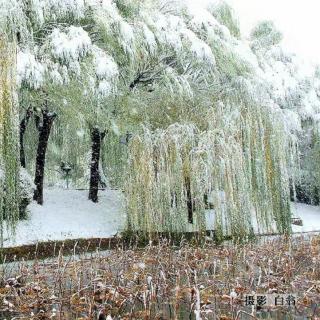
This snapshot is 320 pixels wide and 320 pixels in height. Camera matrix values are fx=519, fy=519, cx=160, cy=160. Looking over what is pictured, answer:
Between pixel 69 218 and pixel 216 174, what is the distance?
4.43 m

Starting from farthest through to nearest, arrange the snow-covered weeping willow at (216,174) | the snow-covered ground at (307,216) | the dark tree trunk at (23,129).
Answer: the snow-covered ground at (307,216) < the dark tree trunk at (23,129) < the snow-covered weeping willow at (216,174)

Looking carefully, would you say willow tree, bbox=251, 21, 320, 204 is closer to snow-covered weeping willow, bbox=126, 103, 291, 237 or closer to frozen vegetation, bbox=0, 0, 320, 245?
frozen vegetation, bbox=0, 0, 320, 245

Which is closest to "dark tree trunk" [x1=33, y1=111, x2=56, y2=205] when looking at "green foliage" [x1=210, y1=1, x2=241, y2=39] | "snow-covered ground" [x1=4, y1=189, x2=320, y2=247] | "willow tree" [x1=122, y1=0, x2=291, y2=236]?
"snow-covered ground" [x1=4, y1=189, x2=320, y2=247]

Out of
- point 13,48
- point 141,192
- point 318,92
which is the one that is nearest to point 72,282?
point 13,48

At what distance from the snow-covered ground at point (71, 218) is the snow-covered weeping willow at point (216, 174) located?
54.1 inches

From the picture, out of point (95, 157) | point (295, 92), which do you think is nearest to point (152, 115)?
point (95, 157)

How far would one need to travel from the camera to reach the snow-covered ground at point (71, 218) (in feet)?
40.8

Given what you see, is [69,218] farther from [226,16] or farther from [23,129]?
[226,16]

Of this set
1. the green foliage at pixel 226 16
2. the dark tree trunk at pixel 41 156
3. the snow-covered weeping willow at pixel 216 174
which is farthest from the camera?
the green foliage at pixel 226 16

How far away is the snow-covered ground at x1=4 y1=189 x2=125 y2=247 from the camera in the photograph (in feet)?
40.8

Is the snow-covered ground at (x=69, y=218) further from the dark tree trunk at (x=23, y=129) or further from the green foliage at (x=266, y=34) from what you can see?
the green foliage at (x=266, y=34)

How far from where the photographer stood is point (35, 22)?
1112 cm

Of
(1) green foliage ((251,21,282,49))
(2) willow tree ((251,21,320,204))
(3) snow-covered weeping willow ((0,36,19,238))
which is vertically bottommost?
(3) snow-covered weeping willow ((0,36,19,238))

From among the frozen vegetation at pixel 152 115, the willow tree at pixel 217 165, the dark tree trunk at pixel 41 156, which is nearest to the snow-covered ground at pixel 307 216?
the frozen vegetation at pixel 152 115
